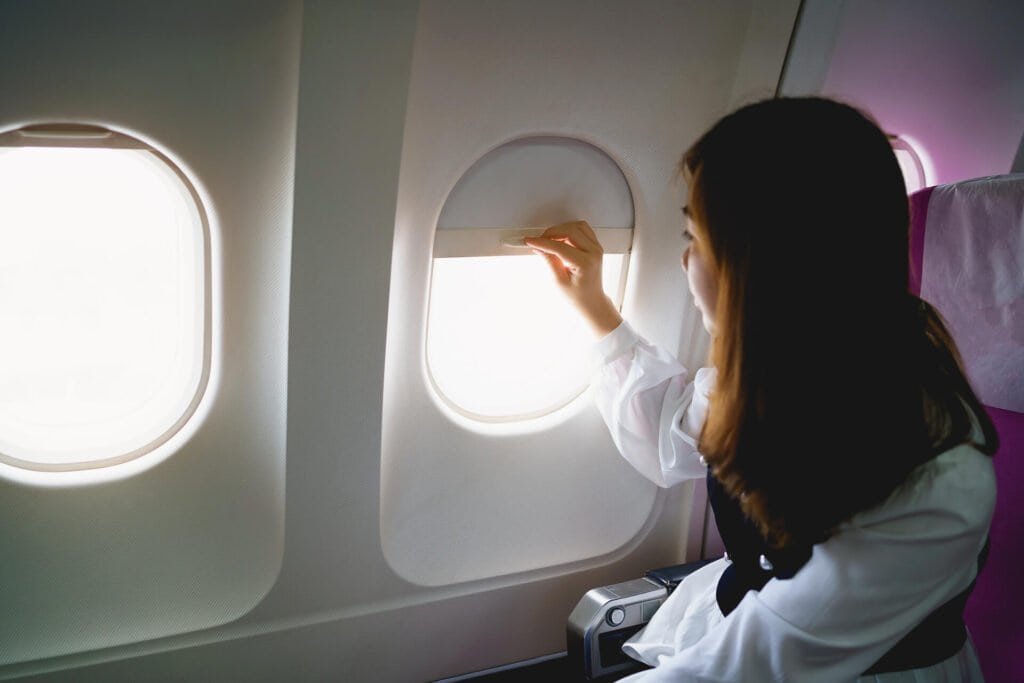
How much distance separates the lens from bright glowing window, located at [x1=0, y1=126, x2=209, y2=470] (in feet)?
5.09

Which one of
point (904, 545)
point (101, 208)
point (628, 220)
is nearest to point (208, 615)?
point (101, 208)

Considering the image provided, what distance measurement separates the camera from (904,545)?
121 centimetres

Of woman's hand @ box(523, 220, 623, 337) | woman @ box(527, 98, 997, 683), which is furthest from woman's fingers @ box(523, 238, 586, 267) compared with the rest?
woman @ box(527, 98, 997, 683)

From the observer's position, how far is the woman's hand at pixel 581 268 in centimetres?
182

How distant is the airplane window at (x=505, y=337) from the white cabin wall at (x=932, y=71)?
2.01 feet

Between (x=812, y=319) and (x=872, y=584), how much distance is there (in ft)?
1.25

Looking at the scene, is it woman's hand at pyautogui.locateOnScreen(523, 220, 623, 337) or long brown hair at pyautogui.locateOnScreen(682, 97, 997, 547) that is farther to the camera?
woman's hand at pyautogui.locateOnScreen(523, 220, 623, 337)

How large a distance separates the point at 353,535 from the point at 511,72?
3.32ft

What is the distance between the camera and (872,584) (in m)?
1.21

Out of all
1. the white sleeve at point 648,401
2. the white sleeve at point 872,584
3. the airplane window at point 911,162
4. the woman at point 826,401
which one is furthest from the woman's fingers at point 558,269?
the airplane window at point 911,162

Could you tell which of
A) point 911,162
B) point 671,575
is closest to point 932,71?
point 911,162

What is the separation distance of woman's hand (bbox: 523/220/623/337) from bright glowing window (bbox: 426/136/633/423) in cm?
3

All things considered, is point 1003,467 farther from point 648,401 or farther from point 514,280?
Answer: point 514,280

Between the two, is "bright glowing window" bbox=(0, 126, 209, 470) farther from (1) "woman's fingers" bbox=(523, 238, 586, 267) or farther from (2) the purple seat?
(2) the purple seat
